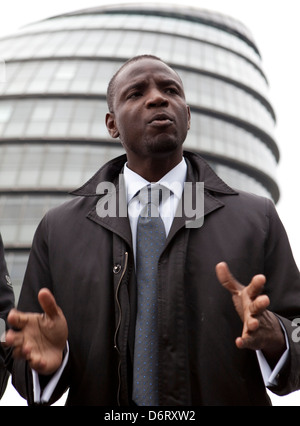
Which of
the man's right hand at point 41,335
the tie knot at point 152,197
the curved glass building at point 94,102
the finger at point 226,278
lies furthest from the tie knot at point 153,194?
the curved glass building at point 94,102

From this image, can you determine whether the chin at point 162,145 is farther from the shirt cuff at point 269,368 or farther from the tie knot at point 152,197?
the shirt cuff at point 269,368

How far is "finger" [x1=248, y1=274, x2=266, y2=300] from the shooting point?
1.98 metres

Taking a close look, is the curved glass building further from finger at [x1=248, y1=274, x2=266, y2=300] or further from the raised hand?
finger at [x1=248, y1=274, x2=266, y2=300]

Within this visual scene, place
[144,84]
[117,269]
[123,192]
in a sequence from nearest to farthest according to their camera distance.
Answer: [117,269], [123,192], [144,84]

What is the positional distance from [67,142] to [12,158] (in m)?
3.17

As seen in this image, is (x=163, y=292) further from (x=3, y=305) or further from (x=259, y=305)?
(x=3, y=305)

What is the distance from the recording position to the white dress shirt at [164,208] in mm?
2281

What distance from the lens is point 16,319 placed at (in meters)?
2.00

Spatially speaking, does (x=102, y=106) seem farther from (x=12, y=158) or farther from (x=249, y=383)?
(x=249, y=383)

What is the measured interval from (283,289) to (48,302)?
115cm

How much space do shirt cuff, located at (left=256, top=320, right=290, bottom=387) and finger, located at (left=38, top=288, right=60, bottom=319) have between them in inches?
36.7

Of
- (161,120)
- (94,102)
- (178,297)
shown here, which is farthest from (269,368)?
(94,102)

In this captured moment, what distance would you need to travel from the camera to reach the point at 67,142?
28.5 meters

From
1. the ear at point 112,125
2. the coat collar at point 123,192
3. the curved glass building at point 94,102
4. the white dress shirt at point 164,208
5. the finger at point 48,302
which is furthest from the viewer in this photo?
the curved glass building at point 94,102
